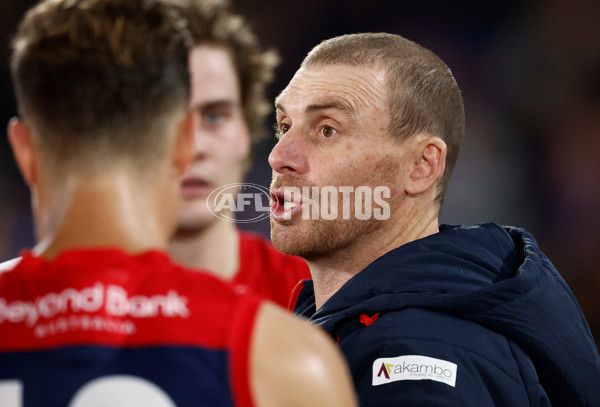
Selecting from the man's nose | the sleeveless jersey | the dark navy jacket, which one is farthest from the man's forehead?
the sleeveless jersey

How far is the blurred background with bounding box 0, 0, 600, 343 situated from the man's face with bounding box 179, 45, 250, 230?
9.32ft

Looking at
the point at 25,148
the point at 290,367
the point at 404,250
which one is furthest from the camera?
the point at 404,250

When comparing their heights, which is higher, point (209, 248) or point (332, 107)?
point (332, 107)

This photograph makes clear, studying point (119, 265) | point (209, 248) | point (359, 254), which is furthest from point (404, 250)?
point (209, 248)

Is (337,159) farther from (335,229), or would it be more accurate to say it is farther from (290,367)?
(290,367)

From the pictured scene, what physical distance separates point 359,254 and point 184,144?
1.22 m

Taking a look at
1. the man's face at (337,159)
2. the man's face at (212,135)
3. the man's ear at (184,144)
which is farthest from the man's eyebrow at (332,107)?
the man's ear at (184,144)

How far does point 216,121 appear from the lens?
2.77m

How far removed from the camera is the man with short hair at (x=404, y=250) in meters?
1.92

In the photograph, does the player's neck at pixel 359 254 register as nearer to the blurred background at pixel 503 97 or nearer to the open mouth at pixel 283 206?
the open mouth at pixel 283 206

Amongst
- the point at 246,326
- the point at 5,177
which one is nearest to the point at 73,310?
the point at 246,326

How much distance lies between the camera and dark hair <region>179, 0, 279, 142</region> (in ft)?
9.51

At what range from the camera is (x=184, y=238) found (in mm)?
3158

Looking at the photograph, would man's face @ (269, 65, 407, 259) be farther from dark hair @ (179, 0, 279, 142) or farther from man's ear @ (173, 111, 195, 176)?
man's ear @ (173, 111, 195, 176)
